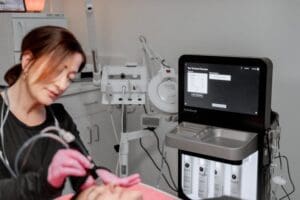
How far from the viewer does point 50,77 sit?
95cm

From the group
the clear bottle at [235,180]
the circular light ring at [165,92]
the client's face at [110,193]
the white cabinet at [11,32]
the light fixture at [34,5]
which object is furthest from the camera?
the light fixture at [34,5]

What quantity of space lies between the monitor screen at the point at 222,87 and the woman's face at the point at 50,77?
900 millimetres

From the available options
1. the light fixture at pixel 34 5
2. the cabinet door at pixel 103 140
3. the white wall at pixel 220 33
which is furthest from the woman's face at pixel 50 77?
the light fixture at pixel 34 5

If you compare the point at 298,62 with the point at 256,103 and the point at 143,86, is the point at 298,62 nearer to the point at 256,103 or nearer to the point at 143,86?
the point at 256,103

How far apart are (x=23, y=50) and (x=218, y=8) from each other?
169cm

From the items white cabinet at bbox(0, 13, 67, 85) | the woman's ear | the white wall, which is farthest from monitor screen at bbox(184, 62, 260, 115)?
white cabinet at bbox(0, 13, 67, 85)

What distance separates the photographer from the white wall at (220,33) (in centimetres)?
221

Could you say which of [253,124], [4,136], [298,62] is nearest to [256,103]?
[253,124]

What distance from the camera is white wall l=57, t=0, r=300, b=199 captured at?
221 cm

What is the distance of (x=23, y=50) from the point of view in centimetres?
98

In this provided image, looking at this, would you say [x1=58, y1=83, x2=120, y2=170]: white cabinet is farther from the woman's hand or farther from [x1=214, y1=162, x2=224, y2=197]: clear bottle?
the woman's hand

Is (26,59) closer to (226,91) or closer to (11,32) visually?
(226,91)

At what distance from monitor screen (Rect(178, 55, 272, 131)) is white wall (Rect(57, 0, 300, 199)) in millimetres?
632

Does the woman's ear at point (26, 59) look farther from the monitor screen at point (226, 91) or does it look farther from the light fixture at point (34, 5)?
the light fixture at point (34, 5)
